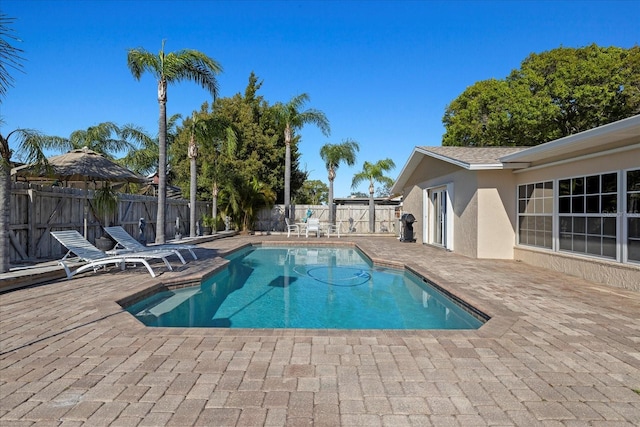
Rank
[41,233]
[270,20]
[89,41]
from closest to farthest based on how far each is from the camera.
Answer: [41,233]
[89,41]
[270,20]

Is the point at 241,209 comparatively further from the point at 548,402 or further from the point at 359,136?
the point at 548,402

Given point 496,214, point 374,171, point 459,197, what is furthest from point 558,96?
point 496,214

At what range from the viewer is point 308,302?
6.78 meters

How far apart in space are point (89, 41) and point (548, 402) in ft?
49.5

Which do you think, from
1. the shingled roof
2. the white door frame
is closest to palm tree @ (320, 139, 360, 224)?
the white door frame

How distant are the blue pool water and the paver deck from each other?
93cm

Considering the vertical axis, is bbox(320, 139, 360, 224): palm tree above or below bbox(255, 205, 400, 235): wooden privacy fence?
above

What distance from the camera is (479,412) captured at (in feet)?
7.89

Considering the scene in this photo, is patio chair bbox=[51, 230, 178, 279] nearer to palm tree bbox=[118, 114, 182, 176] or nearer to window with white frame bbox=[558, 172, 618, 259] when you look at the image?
window with white frame bbox=[558, 172, 618, 259]

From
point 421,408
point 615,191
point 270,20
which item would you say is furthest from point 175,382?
point 270,20

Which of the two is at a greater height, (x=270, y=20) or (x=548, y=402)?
(x=270, y=20)

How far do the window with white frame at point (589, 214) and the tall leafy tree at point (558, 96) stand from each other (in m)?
13.6

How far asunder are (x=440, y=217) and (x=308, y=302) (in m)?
8.49

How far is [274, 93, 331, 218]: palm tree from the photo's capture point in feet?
71.4
